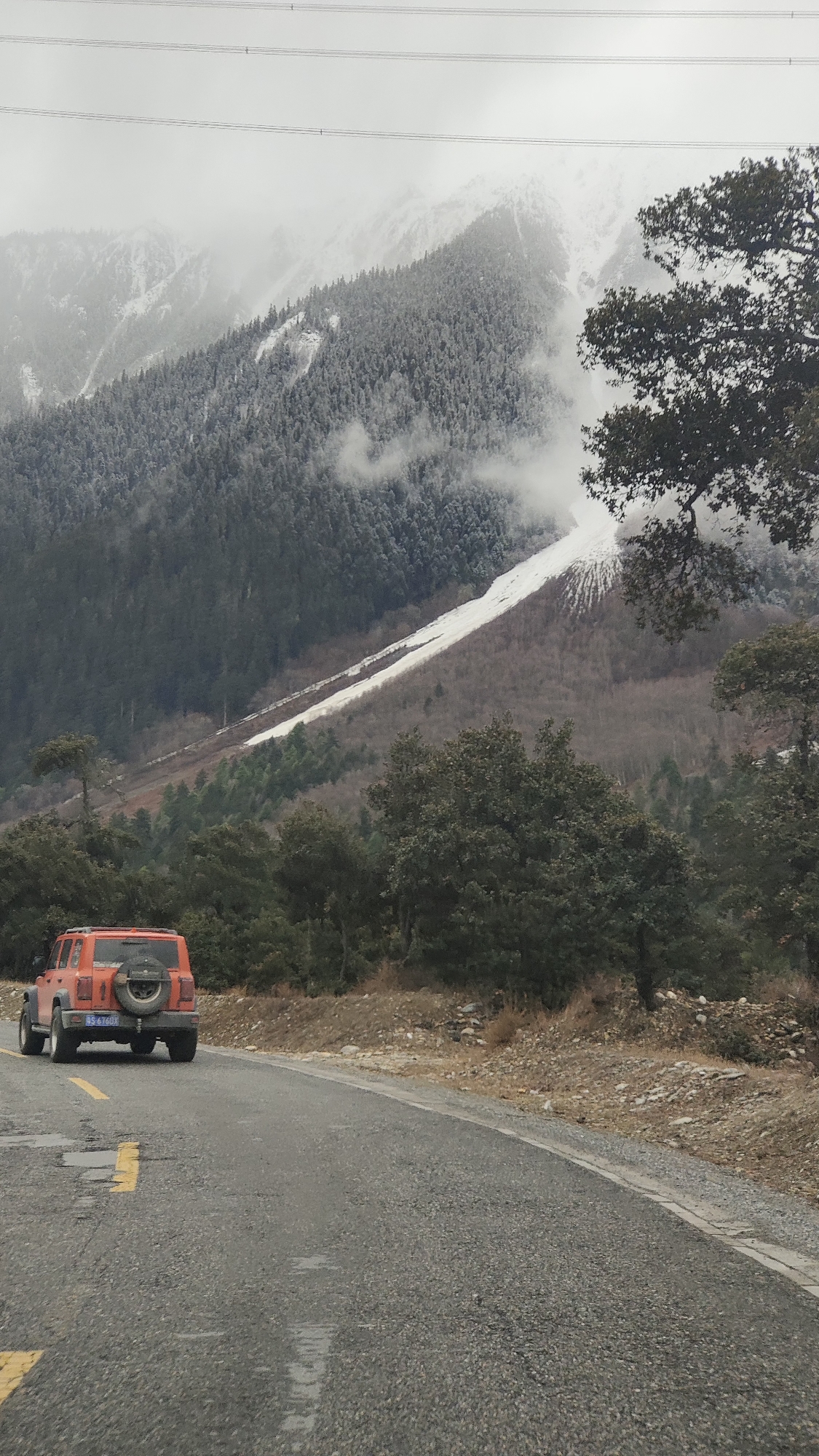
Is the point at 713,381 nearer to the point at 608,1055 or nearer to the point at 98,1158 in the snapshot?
the point at 608,1055

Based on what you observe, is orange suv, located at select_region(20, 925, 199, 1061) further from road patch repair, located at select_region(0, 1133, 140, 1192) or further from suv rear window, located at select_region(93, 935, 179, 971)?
road patch repair, located at select_region(0, 1133, 140, 1192)

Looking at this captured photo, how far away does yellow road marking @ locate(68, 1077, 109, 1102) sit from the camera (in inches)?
538

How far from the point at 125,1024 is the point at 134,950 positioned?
116cm

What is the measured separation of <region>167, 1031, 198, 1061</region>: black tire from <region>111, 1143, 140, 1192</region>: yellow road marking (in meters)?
9.57

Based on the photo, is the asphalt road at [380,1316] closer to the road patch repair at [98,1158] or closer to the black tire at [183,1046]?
the road patch repair at [98,1158]

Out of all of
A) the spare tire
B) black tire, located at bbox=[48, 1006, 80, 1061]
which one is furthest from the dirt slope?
black tire, located at bbox=[48, 1006, 80, 1061]

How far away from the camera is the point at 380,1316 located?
5.09 metres

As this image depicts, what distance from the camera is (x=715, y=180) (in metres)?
14.5

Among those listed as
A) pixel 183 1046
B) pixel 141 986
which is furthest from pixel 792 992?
pixel 141 986

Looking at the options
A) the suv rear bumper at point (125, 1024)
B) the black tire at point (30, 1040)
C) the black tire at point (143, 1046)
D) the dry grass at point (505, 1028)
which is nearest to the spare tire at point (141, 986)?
the suv rear bumper at point (125, 1024)

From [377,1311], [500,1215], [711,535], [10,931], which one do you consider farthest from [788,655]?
[10,931]

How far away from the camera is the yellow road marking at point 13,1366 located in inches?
166

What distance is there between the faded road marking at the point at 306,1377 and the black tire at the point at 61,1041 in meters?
15.0

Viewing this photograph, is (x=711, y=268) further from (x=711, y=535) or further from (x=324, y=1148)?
(x=324, y=1148)
